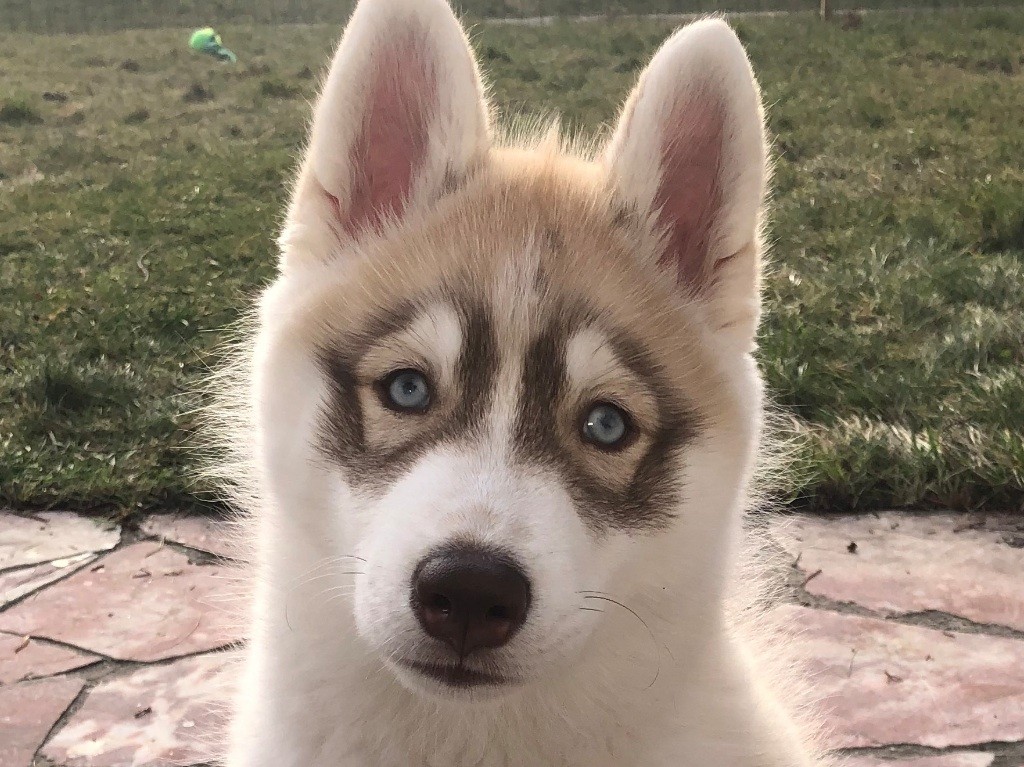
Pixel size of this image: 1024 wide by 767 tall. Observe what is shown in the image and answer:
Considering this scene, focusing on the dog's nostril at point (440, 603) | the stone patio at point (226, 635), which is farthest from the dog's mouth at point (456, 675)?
the stone patio at point (226, 635)

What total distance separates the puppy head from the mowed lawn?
0.44 m

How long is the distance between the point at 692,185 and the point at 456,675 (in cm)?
112

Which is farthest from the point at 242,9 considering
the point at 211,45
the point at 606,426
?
the point at 606,426

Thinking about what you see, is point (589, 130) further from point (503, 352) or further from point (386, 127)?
point (503, 352)

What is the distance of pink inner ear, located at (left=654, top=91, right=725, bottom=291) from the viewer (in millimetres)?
1819

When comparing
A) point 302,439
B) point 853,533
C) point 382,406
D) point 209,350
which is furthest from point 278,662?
point 209,350

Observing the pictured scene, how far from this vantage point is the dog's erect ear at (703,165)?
1749mm

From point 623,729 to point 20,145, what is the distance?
7.13m

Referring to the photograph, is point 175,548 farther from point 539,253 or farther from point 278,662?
point 539,253

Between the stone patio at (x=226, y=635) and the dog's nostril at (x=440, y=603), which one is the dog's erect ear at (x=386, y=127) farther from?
the stone patio at (x=226, y=635)

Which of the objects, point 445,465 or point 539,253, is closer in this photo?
point 445,465

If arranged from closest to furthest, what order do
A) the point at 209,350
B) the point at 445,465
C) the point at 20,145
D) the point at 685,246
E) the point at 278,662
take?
the point at 445,465
the point at 278,662
the point at 685,246
the point at 209,350
the point at 20,145

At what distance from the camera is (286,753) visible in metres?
1.73

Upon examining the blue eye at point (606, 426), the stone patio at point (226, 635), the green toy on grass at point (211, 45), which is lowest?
the stone patio at point (226, 635)
